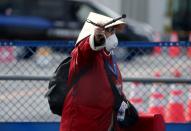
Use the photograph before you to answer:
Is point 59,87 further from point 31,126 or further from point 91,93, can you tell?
point 31,126

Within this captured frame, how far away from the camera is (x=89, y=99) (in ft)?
17.7

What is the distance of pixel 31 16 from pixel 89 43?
14.6m

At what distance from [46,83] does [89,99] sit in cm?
263

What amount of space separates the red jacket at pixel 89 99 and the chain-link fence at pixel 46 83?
1.96 m

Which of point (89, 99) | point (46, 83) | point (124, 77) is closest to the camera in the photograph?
point (89, 99)

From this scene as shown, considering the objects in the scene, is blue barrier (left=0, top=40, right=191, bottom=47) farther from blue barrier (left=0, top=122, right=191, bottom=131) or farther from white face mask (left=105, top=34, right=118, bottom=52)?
white face mask (left=105, top=34, right=118, bottom=52)

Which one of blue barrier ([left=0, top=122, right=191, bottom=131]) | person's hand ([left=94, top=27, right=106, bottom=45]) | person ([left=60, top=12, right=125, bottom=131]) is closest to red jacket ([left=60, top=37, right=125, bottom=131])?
person ([left=60, top=12, right=125, bottom=131])

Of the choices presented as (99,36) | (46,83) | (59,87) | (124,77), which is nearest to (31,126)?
(46,83)

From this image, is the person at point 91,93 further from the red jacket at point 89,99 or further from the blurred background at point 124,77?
the blurred background at point 124,77

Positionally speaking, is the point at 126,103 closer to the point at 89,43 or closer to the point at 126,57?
the point at 89,43

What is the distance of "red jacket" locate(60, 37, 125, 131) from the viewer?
213 inches

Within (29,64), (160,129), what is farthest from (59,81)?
(29,64)

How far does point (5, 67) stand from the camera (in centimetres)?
886

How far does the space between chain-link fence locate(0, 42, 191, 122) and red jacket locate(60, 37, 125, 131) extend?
6.42 ft
